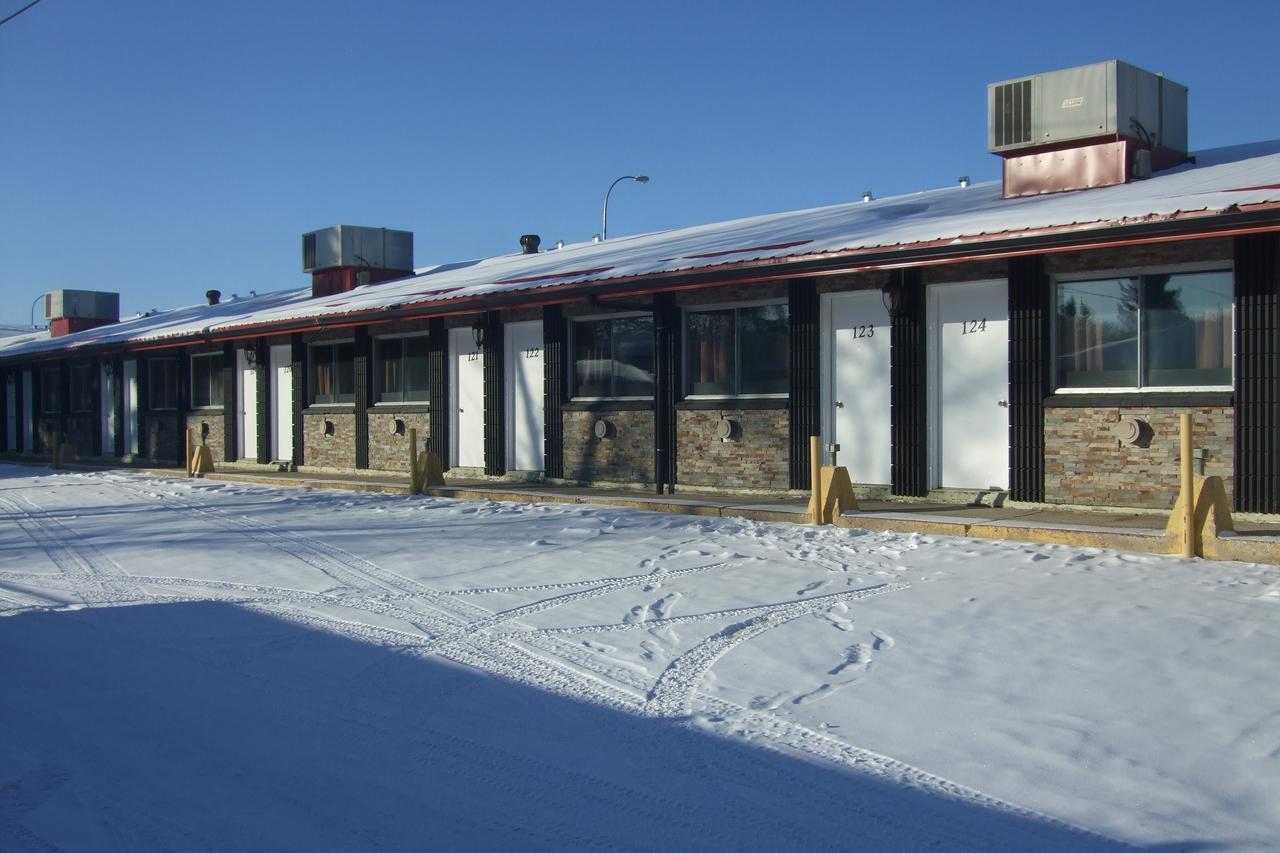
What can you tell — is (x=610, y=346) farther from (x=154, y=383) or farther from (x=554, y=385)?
(x=154, y=383)

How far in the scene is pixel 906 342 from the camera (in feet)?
42.8

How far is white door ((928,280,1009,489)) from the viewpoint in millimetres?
12453

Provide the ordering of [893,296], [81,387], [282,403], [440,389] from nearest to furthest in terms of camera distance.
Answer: [893,296] → [440,389] → [282,403] → [81,387]

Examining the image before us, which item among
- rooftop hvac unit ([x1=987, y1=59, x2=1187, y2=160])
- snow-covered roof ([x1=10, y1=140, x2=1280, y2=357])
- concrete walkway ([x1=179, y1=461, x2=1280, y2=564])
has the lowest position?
concrete walkway ([x1=179, y1=461, x2=1280, y2=564])

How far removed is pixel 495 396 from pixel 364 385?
150 inches

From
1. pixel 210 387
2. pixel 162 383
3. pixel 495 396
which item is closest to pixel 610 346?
pixel 495 396

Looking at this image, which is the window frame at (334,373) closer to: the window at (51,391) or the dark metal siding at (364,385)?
the dark metal siding at (364,385)

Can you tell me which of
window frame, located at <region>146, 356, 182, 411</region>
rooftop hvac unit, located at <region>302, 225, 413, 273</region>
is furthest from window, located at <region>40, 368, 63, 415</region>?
rooftop hvac unit, located at <region>302, 225, 413, 273</region>

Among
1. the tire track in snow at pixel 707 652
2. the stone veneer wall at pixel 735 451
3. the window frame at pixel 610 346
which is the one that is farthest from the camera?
the window frame at pixel 610 346

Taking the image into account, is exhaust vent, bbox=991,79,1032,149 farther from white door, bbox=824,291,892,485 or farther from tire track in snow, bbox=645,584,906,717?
tire track in snow, bbox=645,584,906,717

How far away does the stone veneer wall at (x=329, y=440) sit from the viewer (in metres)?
21.1

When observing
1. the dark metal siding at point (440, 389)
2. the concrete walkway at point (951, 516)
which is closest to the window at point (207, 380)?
the dark metal siding at point (440, 389)

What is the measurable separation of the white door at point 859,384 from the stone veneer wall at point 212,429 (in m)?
15.6

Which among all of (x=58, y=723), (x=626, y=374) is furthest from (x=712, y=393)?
(x=58, y=723)
